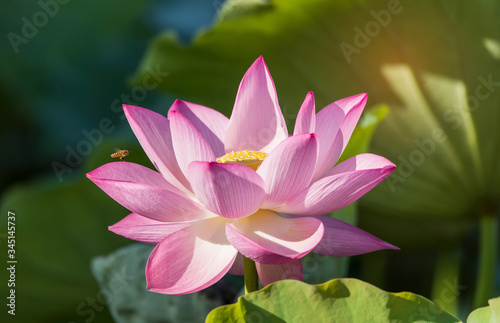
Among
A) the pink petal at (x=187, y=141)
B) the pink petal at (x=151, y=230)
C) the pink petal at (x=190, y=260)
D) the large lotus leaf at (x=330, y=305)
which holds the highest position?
the pink petal at (x=187, y=141)

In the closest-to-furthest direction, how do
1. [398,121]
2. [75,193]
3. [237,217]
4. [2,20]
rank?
1. [237,217]
2. [398,121]
3. [75,193]
4. [2,20]

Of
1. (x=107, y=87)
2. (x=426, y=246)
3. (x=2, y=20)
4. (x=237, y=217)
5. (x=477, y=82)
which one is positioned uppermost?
(x=2, y=20)

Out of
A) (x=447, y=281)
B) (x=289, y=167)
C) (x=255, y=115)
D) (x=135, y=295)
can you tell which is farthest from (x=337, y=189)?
(x=447, y=281)

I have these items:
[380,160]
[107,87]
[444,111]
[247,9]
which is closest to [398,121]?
[444,111]

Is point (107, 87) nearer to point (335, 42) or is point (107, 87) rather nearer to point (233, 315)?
point (335, 42)

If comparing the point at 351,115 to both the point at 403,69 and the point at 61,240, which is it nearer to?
the point at 403,69

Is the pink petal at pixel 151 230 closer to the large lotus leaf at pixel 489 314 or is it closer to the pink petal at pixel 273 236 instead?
the pink petal at pixel 273 236

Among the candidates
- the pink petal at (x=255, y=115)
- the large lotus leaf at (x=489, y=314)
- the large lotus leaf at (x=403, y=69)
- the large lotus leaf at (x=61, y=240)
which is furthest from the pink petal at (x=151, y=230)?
the large lotus leaf at (x=61, y=240)
